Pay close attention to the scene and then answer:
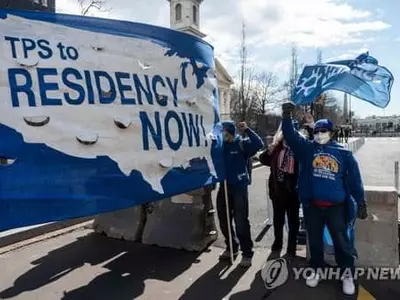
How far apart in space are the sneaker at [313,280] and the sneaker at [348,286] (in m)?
0.30

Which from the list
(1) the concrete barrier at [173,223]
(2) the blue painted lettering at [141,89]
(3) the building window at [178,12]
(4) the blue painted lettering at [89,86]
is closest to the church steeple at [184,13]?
(3) the building window at [178,12]

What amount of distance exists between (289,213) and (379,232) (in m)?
1.16

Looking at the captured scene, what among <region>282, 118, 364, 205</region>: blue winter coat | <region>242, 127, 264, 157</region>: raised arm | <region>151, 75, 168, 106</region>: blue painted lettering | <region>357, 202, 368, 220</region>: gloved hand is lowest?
<region>357, 202, 368, 220</region>: gloved hand

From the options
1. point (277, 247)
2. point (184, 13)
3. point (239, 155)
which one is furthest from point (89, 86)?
point (184, 13)

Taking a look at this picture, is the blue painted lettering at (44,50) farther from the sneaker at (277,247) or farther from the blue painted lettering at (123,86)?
the sneaker at (277,247)

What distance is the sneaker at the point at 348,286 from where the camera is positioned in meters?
4.28

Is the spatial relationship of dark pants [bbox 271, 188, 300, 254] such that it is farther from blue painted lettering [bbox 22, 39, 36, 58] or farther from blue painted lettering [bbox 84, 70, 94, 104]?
blue painted lettering [bbox 22, 39, 36, 58]

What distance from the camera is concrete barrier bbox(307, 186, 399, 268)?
191 inches

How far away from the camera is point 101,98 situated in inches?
142

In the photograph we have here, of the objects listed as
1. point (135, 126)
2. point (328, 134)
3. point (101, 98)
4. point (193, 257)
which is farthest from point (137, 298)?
point (328, 134)

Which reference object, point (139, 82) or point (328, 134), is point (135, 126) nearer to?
point (139, 82)

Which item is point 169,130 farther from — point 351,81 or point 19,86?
point 351,81

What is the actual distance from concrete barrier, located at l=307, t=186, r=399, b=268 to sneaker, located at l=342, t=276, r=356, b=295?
626 millimetres

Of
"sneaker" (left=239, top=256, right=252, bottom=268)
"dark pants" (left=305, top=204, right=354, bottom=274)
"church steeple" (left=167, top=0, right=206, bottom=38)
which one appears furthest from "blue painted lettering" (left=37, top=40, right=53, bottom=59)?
"church steeple" (left=167, top=0, right=206, bottom=38)
